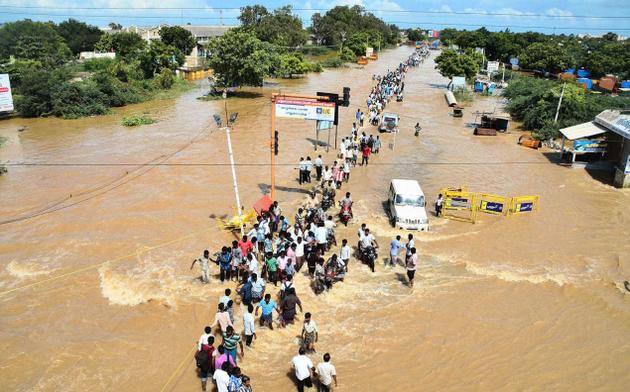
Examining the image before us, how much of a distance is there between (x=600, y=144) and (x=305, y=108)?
54.5ft

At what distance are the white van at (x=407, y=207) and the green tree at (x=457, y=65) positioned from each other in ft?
130

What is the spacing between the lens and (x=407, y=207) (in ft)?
54.4

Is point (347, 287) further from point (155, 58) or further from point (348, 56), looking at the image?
point (348, 56)

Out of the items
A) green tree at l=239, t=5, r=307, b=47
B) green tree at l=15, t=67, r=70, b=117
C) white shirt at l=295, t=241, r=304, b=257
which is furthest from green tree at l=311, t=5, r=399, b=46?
white shirt at l=295, t=241, r=304, b=257

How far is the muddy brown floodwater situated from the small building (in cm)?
121

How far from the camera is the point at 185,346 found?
405 inches

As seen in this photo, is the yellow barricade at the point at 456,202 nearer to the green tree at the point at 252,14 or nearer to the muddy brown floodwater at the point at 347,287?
the muddy brown floodwater at the point at 347,287

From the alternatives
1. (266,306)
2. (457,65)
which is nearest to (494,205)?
(266,306)

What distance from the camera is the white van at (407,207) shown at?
52.7 ft

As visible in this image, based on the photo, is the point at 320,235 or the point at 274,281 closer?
the point at 274,281

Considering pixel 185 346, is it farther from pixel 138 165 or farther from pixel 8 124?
pixel 8 124

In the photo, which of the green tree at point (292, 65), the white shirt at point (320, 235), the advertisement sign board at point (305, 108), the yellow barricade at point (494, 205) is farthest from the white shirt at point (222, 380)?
the green tree at point (292, 65)

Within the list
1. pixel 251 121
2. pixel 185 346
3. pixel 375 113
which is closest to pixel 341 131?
pixel 375 113

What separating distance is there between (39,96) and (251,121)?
699 inches
